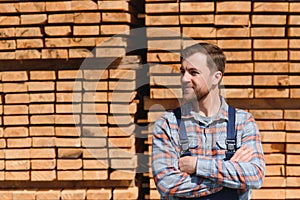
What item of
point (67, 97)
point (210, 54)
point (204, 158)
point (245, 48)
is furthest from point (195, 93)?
point (67, 97)

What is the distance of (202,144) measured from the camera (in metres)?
2.18

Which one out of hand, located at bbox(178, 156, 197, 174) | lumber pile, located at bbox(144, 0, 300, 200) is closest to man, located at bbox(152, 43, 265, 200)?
hand, located at bbox(178, 156, 197, 174)

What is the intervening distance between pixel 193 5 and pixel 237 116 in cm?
140

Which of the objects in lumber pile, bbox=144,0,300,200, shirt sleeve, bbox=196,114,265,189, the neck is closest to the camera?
shirt sleeve, bbox=196,114,265,189

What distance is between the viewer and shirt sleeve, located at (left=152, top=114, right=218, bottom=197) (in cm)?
214

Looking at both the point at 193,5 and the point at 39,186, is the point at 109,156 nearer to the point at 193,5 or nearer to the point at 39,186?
the point at 39,186

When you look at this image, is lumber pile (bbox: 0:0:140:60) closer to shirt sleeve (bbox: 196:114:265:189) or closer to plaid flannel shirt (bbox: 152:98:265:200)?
plaid flannel shirt (bbox: 152:98:265:200)

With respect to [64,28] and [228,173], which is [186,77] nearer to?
[228,173]

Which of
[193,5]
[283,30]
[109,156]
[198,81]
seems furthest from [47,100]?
[283,30]

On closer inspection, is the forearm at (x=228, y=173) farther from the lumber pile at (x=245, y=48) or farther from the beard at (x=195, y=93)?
the lumber pile at (x=245, y=48)

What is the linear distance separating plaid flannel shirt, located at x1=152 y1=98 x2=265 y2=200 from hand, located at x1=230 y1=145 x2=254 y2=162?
20 millimetres

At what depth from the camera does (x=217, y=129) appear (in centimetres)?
217

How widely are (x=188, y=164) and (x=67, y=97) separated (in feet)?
5.25

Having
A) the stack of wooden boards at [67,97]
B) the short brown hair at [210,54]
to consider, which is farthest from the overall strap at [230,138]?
the stack of wooden boards at [67,97]
